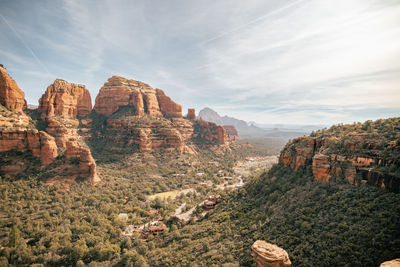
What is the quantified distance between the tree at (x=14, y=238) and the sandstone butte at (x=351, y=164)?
51.0m

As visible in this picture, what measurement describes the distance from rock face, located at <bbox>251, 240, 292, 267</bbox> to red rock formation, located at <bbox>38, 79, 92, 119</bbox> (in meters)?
83.7

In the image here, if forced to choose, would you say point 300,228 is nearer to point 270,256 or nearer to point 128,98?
point 270,256

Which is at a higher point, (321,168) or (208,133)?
(208,133)

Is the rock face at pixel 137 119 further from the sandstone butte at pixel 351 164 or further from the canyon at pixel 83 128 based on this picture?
the sandstone butte at pixel 351 164

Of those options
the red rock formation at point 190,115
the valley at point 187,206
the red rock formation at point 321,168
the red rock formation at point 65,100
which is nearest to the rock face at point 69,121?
the red rock formation at point 65,100

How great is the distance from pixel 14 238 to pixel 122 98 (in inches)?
3349

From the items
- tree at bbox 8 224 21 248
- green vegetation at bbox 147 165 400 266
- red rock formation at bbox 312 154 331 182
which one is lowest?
tree at bbox 8 224 21 248

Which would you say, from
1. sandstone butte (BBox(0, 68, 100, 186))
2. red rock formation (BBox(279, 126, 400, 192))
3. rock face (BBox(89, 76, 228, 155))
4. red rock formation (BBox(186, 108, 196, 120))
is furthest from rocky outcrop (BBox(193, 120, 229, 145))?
red rock formation (BBox(279, 126, 400, 192))

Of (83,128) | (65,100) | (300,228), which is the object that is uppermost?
(65,100)

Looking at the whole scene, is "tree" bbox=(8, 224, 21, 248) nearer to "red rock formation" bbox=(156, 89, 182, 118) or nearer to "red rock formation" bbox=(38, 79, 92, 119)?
"red rock formation" bbox=(38, 79, 92, 119)

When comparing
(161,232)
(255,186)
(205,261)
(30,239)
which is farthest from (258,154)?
(30,239)

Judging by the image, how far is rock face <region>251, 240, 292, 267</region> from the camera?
1510 cm

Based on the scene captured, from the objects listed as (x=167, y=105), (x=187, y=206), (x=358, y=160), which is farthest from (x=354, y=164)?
(x=167, y=105)

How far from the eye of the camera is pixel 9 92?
5044 cm
